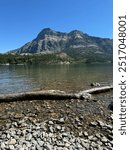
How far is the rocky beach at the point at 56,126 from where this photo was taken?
10.0m

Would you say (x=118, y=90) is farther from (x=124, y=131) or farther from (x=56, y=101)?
(x=56, y=101)

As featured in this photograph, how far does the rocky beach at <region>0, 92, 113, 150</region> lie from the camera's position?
10.0m

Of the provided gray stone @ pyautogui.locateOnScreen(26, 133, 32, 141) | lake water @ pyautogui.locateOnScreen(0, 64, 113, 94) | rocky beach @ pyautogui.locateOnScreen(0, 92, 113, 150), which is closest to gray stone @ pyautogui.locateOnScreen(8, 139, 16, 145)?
rocky beach @ pyautogui.locateOnScreen(0, 92, 113, 150)

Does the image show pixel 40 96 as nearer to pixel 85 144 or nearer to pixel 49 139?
pixel 49 139

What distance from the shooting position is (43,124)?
1230 centimetres

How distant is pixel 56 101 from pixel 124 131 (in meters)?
11.2

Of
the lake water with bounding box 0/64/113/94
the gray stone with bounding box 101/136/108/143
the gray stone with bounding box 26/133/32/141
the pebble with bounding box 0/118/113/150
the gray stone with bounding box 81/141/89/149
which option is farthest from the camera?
the lake water with bounding box 0/64/113/94

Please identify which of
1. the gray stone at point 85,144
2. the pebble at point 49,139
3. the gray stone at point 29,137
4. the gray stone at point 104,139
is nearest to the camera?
the pebble at point 49,139

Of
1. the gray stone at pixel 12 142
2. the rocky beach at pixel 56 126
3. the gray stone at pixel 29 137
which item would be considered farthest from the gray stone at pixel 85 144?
the gray stone at pixel 12 142

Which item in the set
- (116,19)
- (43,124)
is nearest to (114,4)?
(116,19)

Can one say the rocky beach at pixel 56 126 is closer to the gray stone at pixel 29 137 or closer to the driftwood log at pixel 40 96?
the gray stone at pixel 29 137

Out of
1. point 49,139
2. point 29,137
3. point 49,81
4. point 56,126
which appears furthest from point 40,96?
point 49,81

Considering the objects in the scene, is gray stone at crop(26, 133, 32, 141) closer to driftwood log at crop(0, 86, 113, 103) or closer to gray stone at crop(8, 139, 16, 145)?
gray stone at crop(8, 139, 16, 145)

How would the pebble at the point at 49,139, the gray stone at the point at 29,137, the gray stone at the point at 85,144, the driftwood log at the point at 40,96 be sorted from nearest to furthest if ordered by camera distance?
the pebble at the point at 49,139
the gray stone at the point at 85,144
the gray stone at the point at 29,137
the driftwood log at the point at 40,96
